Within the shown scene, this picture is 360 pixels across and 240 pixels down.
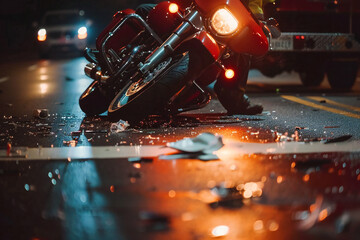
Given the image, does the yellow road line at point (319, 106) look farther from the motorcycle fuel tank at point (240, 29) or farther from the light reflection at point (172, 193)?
the light reflection at point (172, 193)

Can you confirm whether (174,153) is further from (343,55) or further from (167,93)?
(343,55)

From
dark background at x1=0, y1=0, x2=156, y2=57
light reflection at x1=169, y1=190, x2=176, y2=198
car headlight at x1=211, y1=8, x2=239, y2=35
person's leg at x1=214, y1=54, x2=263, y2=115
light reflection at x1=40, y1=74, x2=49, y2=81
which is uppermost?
dark background at x1=0, y1=0, x2=156, y2=57

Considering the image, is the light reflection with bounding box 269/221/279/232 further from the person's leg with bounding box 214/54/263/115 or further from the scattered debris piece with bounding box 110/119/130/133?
the person's leg with bounding box 214/54/263/115

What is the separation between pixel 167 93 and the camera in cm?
626

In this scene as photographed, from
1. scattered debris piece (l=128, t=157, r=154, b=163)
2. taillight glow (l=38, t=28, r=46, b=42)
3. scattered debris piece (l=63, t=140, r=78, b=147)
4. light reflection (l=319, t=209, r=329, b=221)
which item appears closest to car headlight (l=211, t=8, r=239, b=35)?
scattered debris piece (l=63, t=140, r=78, b=147)

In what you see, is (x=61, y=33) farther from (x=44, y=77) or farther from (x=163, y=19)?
(x=163, y=19)

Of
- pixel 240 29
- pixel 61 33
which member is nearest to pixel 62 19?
pixel 61 33

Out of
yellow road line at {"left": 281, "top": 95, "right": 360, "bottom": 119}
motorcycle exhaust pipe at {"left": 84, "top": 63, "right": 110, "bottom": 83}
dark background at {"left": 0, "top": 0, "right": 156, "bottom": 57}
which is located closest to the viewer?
motorcycle exhaust pipe at {"left": 84, "top": 63, "right": 110, "bottom": 83}

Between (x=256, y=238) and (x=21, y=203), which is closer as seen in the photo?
(x=256, y=238)

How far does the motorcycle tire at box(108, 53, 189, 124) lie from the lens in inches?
245

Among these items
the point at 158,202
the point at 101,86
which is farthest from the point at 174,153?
the point at 101,86

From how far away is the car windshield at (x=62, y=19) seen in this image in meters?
27.7

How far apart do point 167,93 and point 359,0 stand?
6.07m

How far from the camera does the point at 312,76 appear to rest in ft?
39.5
